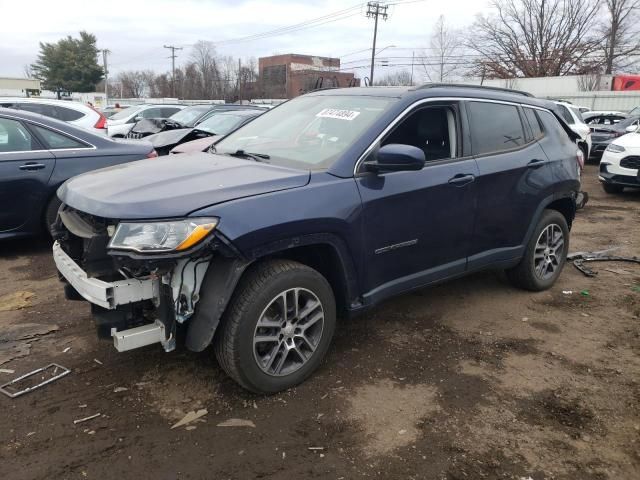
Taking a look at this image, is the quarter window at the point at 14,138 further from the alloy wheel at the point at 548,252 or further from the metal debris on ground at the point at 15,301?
the alloy wheel at the point at 548,252

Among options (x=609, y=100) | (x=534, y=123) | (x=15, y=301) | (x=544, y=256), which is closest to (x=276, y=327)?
(x=15, y=301)

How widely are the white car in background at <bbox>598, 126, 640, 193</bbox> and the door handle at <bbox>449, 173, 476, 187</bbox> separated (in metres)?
7.65

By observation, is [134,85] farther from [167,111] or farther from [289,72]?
[167,111]

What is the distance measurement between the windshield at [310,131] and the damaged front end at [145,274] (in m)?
1.01

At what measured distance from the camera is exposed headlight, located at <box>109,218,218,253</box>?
2.59 metres

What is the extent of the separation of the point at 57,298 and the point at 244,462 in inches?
111

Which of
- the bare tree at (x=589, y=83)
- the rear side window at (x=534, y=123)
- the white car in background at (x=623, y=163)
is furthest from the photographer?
the bare tree at (x=589, y=83)

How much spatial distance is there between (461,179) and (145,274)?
91.8 inches

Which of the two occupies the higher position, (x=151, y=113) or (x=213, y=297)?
(x=151, y=113)

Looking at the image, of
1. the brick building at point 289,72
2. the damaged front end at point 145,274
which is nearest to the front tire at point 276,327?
the damaged front end at point 145,274

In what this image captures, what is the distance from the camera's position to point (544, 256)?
193 inches

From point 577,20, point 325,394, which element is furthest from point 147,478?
point 577,20

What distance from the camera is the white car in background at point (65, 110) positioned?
31.2 ft

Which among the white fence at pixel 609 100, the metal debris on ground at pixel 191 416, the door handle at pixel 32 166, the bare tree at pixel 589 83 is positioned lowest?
the metal debris on ground at pixel 191 416
